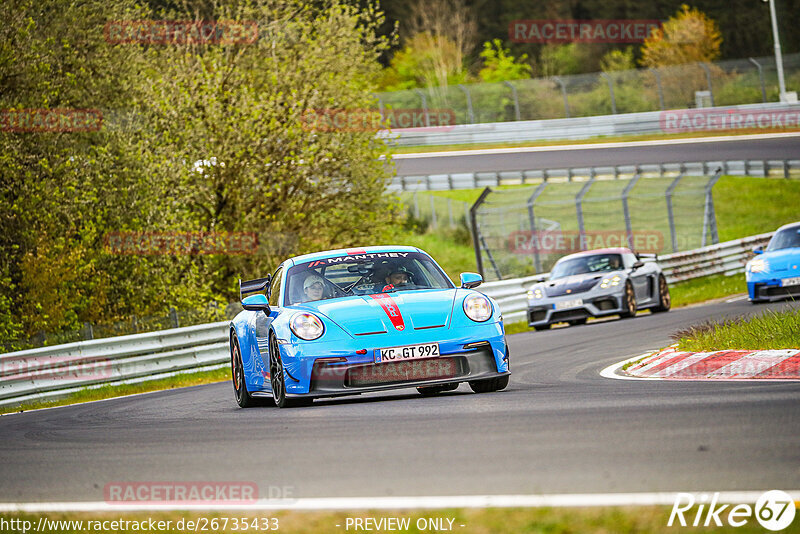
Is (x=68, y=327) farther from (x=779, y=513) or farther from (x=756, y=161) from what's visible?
(x=756, y=161)

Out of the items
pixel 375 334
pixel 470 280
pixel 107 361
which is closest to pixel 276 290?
pixel 470 280

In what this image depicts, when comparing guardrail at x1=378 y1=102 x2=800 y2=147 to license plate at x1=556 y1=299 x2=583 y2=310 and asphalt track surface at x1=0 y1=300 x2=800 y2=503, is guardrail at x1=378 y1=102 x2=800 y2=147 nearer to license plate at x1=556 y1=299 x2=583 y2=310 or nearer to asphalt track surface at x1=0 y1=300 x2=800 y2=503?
license plate at x1=556 y1=299 x2=583 y2=310

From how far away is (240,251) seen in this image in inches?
958

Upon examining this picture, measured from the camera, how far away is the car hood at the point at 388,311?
9062 mm

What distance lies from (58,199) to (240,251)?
5374 millimetres

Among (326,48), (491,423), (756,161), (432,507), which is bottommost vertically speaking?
(756,161)

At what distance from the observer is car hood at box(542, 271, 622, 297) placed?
19.7m

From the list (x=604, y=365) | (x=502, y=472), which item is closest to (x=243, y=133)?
(x=604, y=365)

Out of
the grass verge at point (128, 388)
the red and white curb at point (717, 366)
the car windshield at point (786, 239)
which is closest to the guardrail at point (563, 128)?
the car windshield at point (786, 239)

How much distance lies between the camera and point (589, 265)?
2052cm

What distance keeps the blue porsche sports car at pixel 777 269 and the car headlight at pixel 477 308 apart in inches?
378

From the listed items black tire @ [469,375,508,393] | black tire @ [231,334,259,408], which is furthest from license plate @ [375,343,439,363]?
black tire @ [231,334,259,408]

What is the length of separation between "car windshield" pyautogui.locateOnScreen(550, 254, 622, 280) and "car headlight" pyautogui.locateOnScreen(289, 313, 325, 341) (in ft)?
38.3

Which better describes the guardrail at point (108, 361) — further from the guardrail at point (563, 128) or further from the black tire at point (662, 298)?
the guardrail at point (563, 128)
